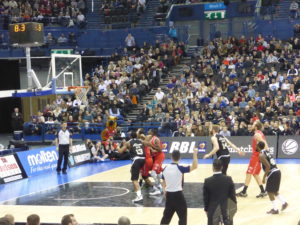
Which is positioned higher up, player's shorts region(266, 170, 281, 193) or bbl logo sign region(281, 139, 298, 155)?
player's shorts region(266, 170, 281, 193)

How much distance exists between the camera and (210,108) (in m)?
28.5

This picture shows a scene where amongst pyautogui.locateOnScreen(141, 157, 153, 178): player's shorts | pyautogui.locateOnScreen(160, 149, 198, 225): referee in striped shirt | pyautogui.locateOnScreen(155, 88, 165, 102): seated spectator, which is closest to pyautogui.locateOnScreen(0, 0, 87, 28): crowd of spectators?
pyautogui.locateOnScreen(155, 88, 165, 102): seated spectator

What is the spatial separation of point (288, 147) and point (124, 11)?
18.8 meters

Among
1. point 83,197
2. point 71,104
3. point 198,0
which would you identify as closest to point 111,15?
point 198,0

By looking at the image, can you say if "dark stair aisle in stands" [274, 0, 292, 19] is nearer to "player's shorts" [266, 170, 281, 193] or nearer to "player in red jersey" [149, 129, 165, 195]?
"player in red jersey" [149, 129, 165, 195]

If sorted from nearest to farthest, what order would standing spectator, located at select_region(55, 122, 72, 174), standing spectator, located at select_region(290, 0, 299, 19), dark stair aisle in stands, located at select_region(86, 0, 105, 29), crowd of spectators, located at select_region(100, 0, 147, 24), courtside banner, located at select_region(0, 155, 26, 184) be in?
courtside banner, located at select_region(0, 155, 26, 184) → standing spectator, located at select_region(55, 122, 72, 174) → standing spectator, located at select_region(290, 0, 299, 19) → crowd of spectators, located at select_region(100, 0, 147, 24) → dark stair aisle in stands, located at select_region(86, 0, 105, 29)

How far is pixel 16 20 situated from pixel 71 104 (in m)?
8.27

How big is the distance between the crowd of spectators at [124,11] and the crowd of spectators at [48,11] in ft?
5.86

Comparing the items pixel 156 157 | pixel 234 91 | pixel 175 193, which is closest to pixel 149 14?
pixel 234 91

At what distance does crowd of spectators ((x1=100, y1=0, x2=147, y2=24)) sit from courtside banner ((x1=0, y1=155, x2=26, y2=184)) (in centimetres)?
2044

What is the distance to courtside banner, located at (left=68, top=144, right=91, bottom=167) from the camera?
82.3ft

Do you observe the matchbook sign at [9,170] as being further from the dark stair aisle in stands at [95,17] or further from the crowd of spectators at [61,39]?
the dark stair aisle in stands at [95,17]

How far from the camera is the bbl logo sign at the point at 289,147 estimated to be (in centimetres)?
2552

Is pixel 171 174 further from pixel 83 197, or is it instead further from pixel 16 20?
pixel 16 20
